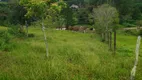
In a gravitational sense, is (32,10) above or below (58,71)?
above

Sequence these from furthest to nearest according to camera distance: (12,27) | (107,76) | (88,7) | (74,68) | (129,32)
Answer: (88,7)
(129,32)
(12,27)
(74,68)
(107,76)

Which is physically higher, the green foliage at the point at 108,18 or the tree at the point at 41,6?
the tree at the point at 41,6

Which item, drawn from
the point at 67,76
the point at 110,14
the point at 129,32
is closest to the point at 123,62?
the point at 67,76

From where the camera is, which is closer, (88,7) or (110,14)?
(110,14)

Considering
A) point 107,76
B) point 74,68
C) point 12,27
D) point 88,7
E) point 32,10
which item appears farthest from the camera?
point 88,7

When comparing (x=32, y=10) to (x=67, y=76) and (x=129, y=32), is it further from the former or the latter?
(x=129, y=32)

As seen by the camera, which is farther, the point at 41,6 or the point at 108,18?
the point at 108,18

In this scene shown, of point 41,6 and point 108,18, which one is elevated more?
point 41,6

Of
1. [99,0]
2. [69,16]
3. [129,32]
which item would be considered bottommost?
[129,32]

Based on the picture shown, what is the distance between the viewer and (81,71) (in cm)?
795

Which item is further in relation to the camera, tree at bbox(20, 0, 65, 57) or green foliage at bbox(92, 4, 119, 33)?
green foliage at bbox(92, 4, 119, 33)

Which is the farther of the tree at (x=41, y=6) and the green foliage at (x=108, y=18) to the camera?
the green foliage at (x=108, y=18)

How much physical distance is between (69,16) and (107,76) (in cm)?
5143

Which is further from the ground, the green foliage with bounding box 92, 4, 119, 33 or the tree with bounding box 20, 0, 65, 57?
the tree with bounding box 20, 0, 65, 57
